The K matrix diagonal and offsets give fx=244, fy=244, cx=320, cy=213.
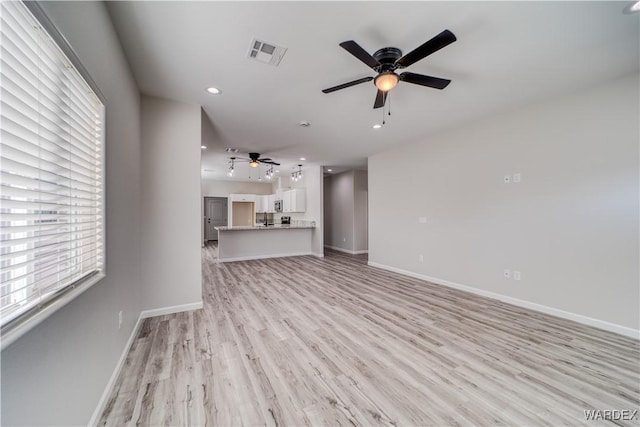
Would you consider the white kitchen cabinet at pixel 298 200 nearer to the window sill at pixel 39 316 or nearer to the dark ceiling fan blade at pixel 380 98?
the dark ceiling fan blade at pixel 380 98

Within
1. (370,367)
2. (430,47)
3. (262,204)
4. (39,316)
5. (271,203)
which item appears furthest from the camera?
(262,204)

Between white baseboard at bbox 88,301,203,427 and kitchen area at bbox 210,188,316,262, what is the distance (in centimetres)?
337

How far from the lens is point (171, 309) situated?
3.06 metres

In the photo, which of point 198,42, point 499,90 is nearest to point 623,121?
point 499,90

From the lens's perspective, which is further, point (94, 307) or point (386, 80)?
point (386, 80)

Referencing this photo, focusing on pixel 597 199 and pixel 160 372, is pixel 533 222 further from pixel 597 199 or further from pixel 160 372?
pixel 160 372

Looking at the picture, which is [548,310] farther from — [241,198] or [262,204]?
[241,198]

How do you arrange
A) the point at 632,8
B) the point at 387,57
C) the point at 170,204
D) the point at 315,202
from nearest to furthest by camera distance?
the point at 632,8 → the point at 387,57 → the point at 170,204 → the point at 315,202

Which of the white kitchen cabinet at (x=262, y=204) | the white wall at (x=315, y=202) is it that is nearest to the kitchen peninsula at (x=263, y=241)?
the white wall at (x=315, y=202)

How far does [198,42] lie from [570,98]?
4164mm

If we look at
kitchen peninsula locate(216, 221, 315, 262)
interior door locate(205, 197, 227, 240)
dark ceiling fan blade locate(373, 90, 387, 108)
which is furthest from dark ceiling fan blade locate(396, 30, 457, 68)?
interior door locate(205, 197, 227, 240)

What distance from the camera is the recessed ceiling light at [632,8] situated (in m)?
1.65

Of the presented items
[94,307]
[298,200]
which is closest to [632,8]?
[94,307]

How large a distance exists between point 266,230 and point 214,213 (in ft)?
14.7
